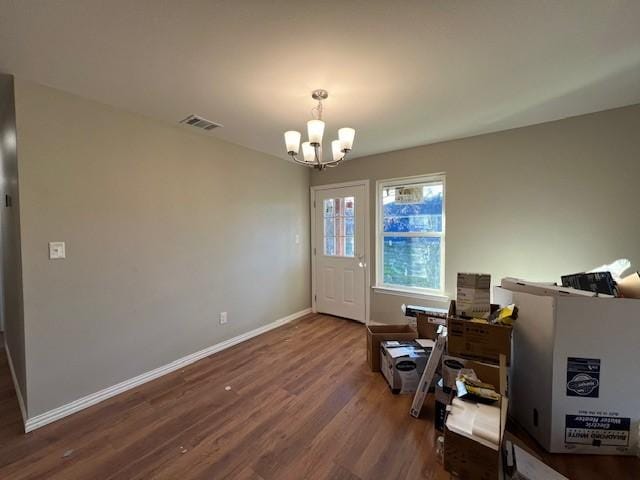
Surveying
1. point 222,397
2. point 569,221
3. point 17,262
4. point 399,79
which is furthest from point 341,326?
point 17,262

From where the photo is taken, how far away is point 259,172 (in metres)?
3.37

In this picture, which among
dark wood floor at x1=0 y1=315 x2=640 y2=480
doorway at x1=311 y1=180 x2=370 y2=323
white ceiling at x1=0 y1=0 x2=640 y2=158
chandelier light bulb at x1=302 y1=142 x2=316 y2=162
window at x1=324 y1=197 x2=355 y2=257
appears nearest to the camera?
white ceiling at x1=0 y1=0 x2=640 y2=158

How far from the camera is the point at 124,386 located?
2217 millimetres

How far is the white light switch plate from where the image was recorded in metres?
1.85

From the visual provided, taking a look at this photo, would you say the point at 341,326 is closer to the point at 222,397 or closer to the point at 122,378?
the point at 222,397

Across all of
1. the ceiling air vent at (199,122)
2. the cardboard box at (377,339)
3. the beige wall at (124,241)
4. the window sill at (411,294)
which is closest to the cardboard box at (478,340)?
the cardboard box at (377,339)

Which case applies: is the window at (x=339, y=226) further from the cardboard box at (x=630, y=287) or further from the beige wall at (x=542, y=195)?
the cardboard box at (x=630, y=287)

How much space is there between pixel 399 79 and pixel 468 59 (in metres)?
0.41

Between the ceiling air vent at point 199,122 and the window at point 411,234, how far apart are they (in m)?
2.15

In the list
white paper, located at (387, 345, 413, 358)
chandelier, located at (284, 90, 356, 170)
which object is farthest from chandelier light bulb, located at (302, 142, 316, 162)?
white paper, located at (387, 345, 413, 358)

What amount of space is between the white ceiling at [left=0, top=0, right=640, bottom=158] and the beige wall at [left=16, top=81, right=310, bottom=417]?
31 cm

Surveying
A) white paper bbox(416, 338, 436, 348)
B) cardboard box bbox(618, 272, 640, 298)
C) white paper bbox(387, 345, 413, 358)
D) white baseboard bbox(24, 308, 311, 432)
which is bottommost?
white baseboard bbox(24, 308, 311, 432)

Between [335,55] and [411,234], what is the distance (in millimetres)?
2361

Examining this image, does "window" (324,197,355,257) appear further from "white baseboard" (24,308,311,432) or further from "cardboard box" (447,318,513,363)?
"cardboard box" (447,318,513,363)
